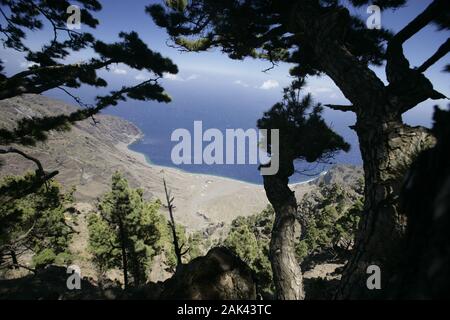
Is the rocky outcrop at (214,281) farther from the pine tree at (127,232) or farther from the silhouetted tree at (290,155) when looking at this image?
the pine tree at (127,232)

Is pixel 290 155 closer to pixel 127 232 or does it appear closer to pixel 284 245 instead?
pixel 284 245

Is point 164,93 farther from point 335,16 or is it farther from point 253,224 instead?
point 253,224

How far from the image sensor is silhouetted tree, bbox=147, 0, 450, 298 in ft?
9.16

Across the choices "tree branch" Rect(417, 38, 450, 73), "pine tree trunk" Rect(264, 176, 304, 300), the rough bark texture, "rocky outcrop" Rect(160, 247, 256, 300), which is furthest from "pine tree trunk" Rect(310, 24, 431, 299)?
"pine tree trunk" Rect(264, 176, 304, 300)

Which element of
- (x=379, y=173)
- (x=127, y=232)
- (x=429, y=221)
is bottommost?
(x=127, y=232)

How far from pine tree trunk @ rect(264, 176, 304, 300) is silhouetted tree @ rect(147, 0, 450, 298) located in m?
3.05

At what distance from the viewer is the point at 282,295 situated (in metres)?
5.72

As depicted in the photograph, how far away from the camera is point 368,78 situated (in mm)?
3674

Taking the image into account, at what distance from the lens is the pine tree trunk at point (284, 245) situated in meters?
5.77

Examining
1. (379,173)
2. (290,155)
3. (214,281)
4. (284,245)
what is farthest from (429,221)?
(290,155)

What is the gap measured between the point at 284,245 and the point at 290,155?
2376 mm

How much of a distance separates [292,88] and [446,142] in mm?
7532

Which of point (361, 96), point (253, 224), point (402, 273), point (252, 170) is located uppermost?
point (252, 170)
